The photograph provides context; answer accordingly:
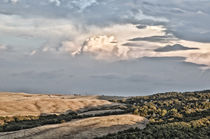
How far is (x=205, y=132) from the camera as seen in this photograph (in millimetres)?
72562

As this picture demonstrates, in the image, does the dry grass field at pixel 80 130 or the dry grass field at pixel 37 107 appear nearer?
the dry grass field at pixel 80 130

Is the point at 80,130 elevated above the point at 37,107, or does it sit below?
above

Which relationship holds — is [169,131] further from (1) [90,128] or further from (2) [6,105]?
(2) [6,105]

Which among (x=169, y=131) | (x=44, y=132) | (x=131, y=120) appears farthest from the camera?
(x=131, y=120)

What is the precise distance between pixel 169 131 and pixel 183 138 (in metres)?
5.16

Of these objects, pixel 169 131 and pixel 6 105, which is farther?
pixel 6 105

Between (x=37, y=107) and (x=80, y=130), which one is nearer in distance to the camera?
(x=80, y=130)

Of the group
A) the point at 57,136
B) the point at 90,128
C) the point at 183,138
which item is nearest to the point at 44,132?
the point at 57,136

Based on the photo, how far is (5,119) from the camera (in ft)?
412

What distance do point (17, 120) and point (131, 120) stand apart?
53707 millimetres

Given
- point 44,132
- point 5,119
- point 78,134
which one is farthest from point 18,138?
point 5,119

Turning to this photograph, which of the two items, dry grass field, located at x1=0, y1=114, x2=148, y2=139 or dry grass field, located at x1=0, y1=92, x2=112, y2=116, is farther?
dry grass field, located at x1=0, y1=92, x2=112, y2=116

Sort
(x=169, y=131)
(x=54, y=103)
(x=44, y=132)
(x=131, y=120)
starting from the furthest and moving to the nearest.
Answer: (x=54, y=103), (x=131, y=120), (x=44, y=132), (x=169, y=131)

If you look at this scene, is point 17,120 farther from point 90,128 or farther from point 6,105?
point 90,128
